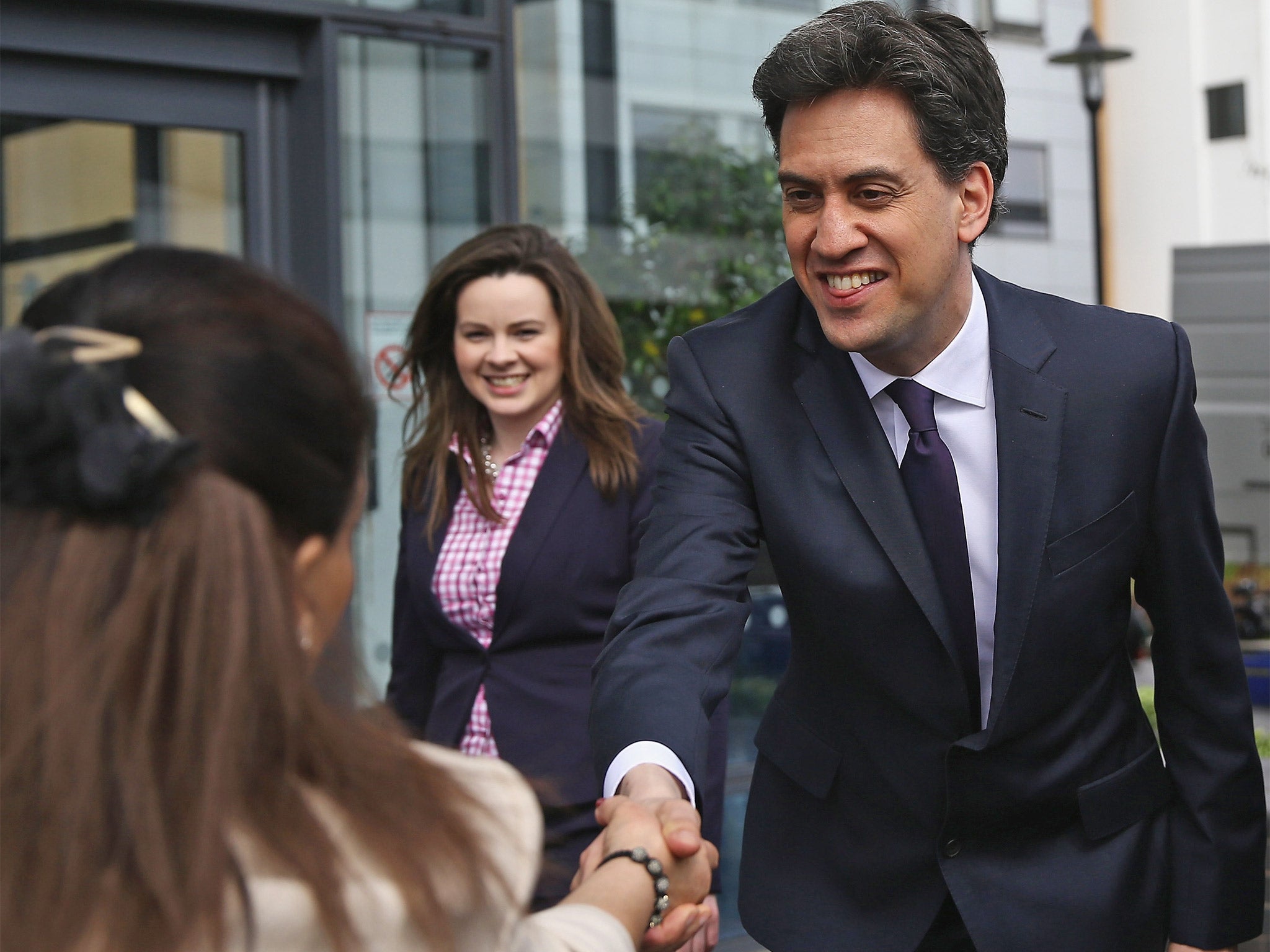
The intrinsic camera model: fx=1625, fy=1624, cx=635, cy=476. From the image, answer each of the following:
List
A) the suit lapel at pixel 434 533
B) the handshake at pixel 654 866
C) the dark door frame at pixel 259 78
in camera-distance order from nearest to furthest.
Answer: the handshake at pixel 654 866 → the suit lapel at pixel 434 533 → the dark door frame at pixel 259 78

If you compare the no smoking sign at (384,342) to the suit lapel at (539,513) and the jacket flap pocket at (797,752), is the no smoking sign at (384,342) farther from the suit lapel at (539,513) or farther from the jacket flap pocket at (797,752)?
the jacket flap pocket at (797,752)

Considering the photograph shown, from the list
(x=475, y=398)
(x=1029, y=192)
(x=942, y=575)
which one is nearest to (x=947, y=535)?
(x=942, y=575)

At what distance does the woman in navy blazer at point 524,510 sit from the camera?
11.2 feet

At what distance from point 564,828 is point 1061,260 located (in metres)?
17.5

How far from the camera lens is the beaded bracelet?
1791mm

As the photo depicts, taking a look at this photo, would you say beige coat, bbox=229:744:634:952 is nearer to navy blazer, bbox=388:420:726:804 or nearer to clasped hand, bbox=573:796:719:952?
clasped hand, bbox=573:796:719:952

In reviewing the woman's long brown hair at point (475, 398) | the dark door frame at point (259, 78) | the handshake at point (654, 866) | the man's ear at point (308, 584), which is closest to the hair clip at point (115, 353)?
the man's ear at point (308, 584)

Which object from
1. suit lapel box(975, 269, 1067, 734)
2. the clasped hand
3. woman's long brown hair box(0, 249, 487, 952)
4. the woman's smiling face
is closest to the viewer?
woman's long brown hair box(0, 249, 487, 952)

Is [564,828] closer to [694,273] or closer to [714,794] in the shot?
[714,794]

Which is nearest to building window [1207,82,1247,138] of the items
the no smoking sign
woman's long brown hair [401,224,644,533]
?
the no smoking sign

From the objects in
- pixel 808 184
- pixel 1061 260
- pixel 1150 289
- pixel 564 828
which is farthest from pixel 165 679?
pixel 1150 289

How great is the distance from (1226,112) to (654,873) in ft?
64.6

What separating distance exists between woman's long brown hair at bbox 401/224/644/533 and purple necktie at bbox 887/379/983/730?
1326 mm

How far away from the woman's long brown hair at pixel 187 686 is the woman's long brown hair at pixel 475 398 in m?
2.29
